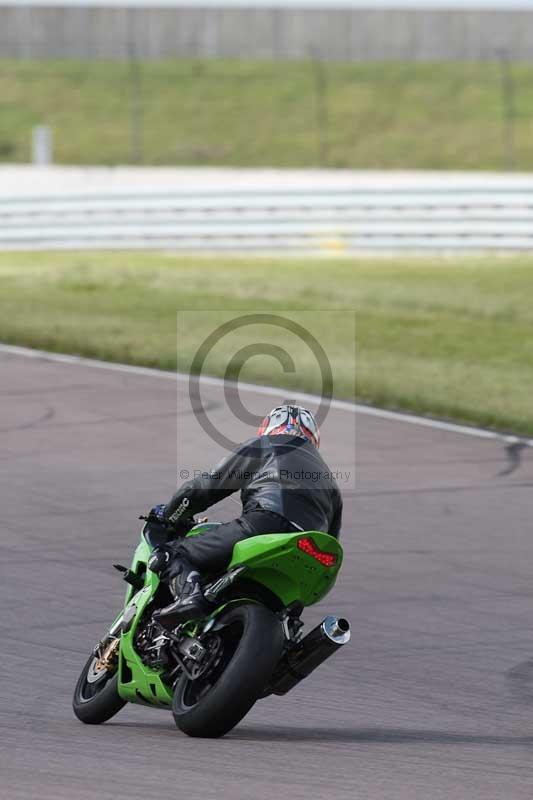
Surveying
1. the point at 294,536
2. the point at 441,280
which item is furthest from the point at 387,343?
the point at 294,536

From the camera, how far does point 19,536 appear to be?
32.3ft

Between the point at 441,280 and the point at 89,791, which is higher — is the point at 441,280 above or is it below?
below

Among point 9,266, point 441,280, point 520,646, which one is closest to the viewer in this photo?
point 520,646

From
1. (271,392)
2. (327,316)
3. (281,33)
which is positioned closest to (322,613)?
(271,392)

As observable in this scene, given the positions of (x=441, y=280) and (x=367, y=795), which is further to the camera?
(x=441, y=280)

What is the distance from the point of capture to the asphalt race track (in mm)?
5402

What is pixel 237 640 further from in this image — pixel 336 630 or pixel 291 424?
pixel 291 424

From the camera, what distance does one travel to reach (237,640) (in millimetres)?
5949

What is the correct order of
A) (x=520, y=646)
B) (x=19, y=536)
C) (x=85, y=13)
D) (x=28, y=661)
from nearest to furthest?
1. (x=28, y=661)
2. (x=520, y=646)
3. (x=19, y=536)
4. (x=85, y=13)

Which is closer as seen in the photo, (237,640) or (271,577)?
(237,640)

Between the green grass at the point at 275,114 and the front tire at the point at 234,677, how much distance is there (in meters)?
36.6

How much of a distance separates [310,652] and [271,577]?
14.1 inches

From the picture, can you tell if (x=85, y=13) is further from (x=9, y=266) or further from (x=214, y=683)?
(x=214, y=683)

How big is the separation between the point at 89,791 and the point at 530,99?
1704 inches
